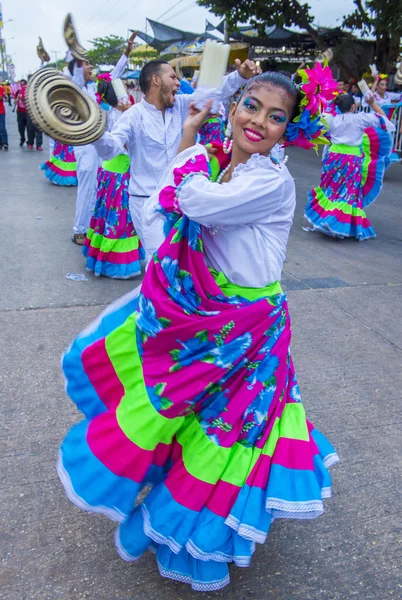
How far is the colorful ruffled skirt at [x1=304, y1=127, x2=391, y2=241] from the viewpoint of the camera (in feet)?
24.1

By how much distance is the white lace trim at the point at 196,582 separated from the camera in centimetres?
196

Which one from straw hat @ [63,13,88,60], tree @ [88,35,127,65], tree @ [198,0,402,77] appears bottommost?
tree @ [88,35,127,65]

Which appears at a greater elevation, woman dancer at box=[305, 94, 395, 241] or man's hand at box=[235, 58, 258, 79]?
man's hand at box=[235, 58, 258, 79]

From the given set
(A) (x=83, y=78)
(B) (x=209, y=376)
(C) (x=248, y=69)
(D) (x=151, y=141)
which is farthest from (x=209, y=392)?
(A) (x=83, y=78)

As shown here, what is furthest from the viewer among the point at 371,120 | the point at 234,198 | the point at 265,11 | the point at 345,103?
the point at 265,11

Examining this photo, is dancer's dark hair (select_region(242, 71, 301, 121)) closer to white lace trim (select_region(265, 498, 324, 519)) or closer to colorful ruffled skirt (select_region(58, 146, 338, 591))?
colorful ruffled skirt (select_region(58, 146, 338, 591))

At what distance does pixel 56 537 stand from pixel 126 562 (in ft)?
1.05

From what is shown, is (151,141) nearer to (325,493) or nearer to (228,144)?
(228,144)

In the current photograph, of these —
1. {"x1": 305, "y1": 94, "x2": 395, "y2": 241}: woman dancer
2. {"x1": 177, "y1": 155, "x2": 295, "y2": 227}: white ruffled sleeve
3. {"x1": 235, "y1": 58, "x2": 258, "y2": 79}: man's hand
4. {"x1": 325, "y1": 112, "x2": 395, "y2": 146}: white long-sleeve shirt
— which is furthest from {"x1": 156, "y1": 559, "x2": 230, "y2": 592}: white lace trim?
{"x1": 325, "y1": 112, "x2": 395, "y2": 146}: white long-sleeve shirt

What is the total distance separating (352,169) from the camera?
24.4 ft

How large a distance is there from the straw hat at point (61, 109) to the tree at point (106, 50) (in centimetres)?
5262

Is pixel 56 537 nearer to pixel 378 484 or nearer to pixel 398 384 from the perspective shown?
pixel 378 484

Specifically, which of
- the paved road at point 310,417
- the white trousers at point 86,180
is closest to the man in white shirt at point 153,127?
the paved road at point 310,417

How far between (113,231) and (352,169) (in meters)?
3.58
